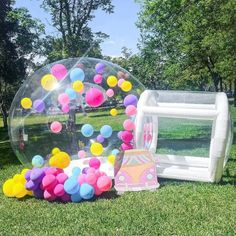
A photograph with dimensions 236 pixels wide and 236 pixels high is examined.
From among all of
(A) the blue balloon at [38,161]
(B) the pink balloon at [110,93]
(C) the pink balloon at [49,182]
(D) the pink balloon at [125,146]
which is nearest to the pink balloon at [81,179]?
(C) the pink balloon at [49,182]

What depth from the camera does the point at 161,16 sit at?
22.7 m

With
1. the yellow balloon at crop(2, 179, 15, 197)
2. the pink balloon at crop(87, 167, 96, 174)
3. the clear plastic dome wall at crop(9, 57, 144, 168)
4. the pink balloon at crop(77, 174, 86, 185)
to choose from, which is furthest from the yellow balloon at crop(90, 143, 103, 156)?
the yellow balloon at crop(2, 179, 15, 197)

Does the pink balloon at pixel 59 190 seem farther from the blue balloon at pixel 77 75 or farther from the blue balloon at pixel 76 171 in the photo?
the blue balloon at pixel 77 75

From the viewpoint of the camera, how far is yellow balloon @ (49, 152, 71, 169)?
6.96 meters

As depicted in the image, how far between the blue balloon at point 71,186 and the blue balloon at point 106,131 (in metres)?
0.99

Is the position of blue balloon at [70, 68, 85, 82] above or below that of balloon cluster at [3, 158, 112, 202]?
above

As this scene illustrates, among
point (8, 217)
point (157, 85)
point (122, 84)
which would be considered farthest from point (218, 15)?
point (157, 85)

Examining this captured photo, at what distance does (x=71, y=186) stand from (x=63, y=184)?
0.18 m

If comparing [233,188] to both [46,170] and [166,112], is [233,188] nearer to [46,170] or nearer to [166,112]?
[166,112]

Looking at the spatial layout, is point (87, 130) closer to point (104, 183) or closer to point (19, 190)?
point (104, 183)

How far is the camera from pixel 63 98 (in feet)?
23.4

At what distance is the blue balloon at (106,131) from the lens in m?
7.10

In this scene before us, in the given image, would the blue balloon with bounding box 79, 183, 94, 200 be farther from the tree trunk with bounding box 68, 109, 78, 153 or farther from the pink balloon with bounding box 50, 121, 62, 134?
the pink balloon with bounding box 50, 121, 62, 134

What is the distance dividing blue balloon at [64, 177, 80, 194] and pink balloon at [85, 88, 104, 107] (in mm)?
1396
